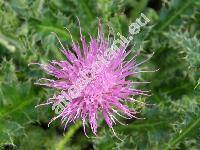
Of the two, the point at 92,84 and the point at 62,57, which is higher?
the point at 62,57

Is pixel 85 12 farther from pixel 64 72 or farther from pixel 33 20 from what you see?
pixel 64 72

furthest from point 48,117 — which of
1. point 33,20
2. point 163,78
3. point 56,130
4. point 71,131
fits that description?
point 163,78

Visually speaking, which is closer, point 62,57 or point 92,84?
point 92,84

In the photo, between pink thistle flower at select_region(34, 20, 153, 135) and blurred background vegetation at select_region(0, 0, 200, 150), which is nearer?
pink thistle flower at select_region(34, 20, 153, 135)

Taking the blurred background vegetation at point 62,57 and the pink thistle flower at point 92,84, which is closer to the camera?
the pink thistle flower at point 92,84
